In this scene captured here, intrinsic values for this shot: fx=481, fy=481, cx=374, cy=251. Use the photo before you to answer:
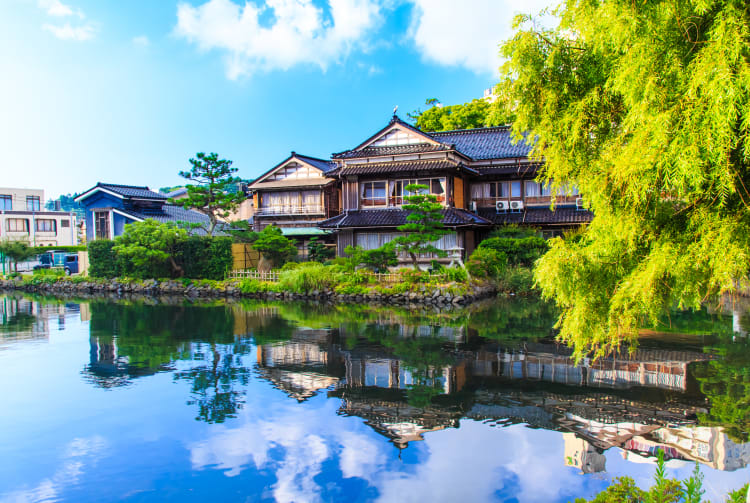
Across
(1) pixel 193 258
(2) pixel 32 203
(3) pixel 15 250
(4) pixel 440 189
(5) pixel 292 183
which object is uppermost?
(2) pixel 32 203

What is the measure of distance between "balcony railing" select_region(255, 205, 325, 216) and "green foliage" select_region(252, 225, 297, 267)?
4.40 metres

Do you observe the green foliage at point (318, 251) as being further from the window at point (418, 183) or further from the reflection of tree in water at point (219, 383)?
the reflection of tree in water at point (219, 383)

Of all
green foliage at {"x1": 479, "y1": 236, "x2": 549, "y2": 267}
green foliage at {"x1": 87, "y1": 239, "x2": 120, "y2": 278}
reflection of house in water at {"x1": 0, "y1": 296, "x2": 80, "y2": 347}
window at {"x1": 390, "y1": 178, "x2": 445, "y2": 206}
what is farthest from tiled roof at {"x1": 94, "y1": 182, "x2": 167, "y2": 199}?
green foliage at {"x1": 479, "y1": 236, "x2": 549, "y2": 267}

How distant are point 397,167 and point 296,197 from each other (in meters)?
10.1

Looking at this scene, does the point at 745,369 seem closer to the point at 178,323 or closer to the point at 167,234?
the point at 178,323

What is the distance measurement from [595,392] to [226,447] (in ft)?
20.8

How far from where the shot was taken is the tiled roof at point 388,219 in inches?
961

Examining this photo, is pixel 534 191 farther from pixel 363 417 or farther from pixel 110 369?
pixel 110 369

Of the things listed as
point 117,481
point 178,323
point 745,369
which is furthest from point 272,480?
point 178,323

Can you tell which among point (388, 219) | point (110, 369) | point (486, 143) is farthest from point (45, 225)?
point (110, 369)

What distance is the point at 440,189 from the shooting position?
86.3 ft

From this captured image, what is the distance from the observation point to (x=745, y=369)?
9.89 m

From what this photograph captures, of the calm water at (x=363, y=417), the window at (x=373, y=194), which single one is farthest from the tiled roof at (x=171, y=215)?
the calm water at (x=363, y=417)

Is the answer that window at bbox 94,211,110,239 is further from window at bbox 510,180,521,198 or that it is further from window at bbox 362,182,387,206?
window at bbox 510,180,521,198
